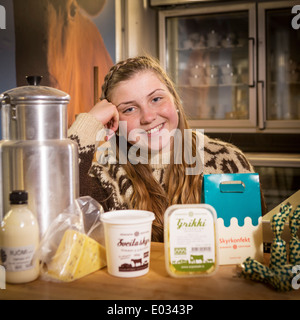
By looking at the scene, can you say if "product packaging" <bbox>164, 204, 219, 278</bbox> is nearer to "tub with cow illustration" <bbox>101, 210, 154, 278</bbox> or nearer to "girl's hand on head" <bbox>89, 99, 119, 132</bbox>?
"tub with cow illustration" <bbox>101, 210, 154, 278</bbox>

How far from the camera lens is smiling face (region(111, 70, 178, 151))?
174 cm

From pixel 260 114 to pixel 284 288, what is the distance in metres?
2.48

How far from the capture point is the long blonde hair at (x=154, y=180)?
1665 mm

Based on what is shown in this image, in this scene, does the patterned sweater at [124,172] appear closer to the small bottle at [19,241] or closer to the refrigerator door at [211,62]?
the small bottle at [19,241]

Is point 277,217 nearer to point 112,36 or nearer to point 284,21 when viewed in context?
point 112,36

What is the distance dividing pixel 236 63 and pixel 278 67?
0.33m

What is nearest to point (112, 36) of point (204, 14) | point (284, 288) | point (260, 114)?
point (204, 14)

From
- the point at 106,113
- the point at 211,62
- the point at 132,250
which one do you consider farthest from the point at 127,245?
the point at 211,62

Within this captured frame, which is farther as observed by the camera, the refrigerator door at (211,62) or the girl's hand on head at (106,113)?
the refrigerator door at (211,62)

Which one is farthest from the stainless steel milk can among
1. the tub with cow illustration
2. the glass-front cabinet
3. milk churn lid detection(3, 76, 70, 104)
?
the glass-front cabinet

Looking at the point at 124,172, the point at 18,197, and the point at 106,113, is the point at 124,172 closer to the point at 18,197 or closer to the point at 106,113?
the point at 106,113

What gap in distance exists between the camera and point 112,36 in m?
2.92

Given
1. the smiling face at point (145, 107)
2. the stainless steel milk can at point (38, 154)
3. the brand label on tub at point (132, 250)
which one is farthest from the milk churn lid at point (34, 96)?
the smiling face at point (145, 107)

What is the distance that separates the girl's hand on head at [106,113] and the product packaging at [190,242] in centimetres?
86
